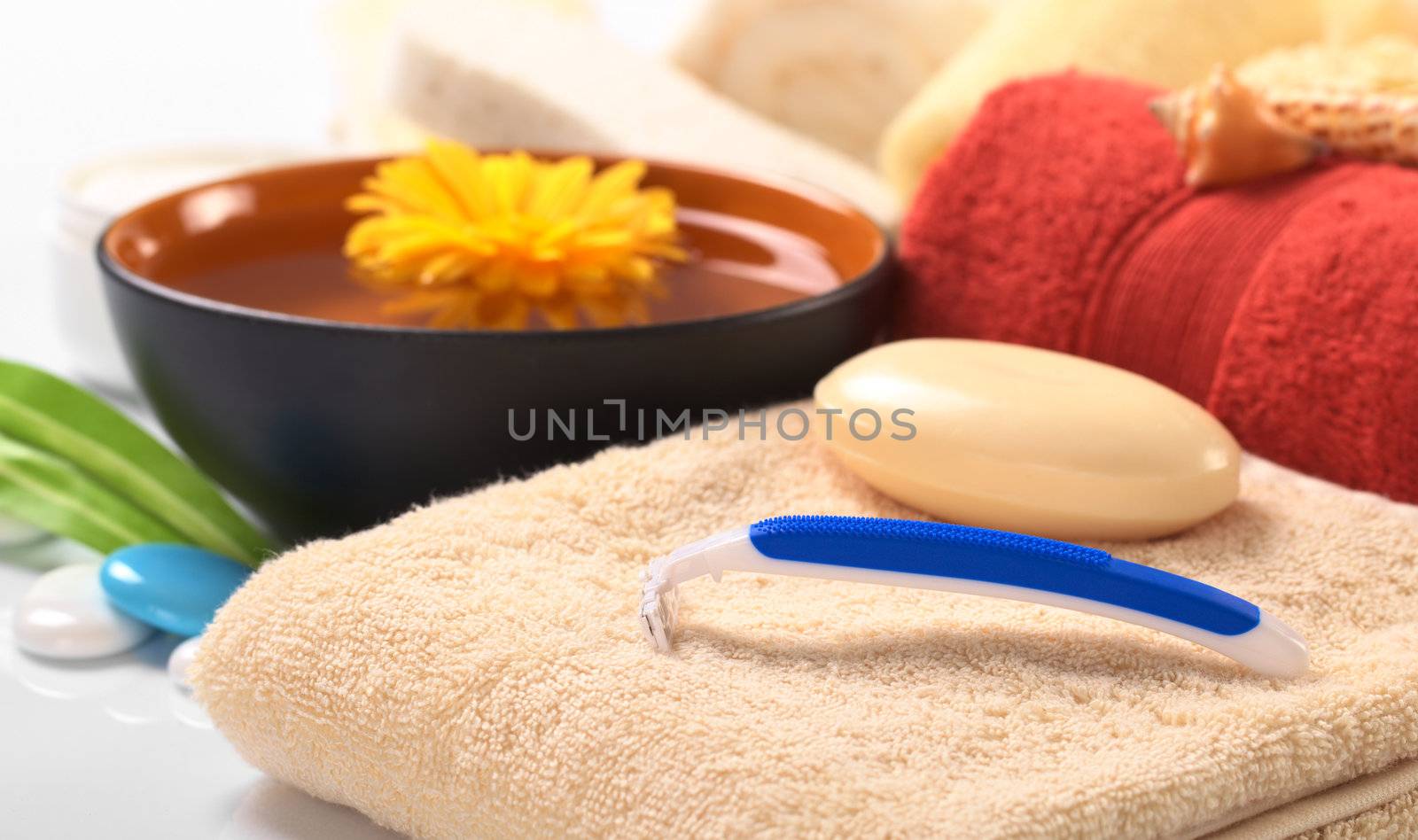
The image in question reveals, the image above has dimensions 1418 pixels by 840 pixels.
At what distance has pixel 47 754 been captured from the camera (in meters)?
0.51

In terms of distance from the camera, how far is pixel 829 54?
1.08 metres

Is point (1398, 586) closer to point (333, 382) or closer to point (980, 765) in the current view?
point (980, 765)

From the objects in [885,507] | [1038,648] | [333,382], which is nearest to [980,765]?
[1038,648]

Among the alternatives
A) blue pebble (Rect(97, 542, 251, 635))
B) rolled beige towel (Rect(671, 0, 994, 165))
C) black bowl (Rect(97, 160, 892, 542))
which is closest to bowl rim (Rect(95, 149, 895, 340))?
black bowl (Rect(97, 160, 892, 542))

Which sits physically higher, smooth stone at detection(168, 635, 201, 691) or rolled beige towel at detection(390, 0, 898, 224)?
rolled beige towel at detection(390, 0, 898, 224)

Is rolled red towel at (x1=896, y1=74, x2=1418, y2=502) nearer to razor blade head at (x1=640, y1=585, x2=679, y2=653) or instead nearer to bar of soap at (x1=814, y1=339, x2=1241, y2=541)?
bar of soap at (x1=814, y1=339, x2=1241, y2=541)

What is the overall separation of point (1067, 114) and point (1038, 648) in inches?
13.3

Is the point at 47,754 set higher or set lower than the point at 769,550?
lower

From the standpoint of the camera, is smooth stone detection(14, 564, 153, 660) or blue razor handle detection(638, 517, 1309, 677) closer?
blue razor handle detection(638, 517, 1309, 677)

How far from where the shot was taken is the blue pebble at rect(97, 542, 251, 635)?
566 mm

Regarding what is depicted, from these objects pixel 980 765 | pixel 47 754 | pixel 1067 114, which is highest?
pixel 1067 114

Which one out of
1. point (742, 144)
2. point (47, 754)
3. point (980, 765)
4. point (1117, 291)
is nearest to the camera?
point (980, 765)

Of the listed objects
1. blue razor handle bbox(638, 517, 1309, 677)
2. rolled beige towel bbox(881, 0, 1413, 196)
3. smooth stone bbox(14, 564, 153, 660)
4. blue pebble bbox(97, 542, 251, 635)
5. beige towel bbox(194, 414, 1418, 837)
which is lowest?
smooth stone bbox(14, 564, 153, 660)

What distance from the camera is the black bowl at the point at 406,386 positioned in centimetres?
56
